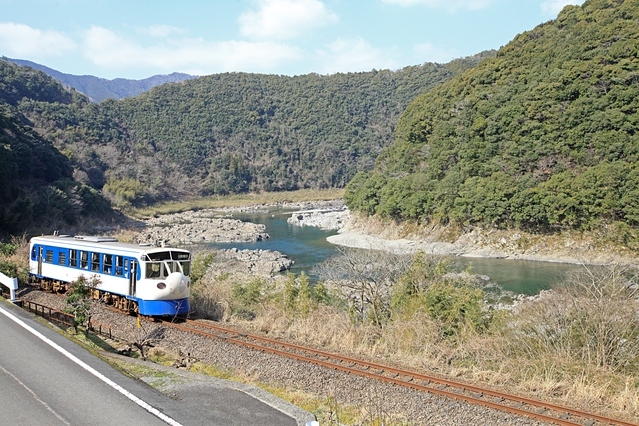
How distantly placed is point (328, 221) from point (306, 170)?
6568 centimetres

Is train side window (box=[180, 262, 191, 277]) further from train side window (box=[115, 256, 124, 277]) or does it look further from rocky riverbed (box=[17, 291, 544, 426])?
train side window (box=[115, 256, 124, 277])

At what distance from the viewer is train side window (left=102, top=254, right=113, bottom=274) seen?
50.2ft

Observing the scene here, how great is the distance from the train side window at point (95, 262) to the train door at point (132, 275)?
6.63 ft

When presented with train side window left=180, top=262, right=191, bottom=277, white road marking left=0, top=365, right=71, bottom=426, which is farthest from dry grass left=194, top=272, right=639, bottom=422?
white road marking left=0, top=365, right=71, bottom=426

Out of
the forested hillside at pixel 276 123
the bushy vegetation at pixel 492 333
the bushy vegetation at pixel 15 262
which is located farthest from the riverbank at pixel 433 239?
the forested hillside at pixel 276 123

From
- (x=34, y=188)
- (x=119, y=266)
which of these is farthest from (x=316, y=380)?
(x=34, y=188)

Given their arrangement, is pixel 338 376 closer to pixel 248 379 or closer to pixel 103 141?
pixel 248 379

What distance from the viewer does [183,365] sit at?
10.9 m

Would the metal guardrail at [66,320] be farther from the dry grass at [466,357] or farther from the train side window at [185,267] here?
the dry grass at [466,357]

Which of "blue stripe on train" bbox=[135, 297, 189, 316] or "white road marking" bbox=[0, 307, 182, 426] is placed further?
"blue stripe on train" bbox=[135, 297, 189, 316]

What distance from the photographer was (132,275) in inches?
568

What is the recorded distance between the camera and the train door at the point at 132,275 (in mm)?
14281

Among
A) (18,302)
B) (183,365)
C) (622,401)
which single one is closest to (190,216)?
(18,302)

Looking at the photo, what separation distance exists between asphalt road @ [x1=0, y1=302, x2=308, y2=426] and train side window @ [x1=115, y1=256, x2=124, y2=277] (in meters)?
5.08
